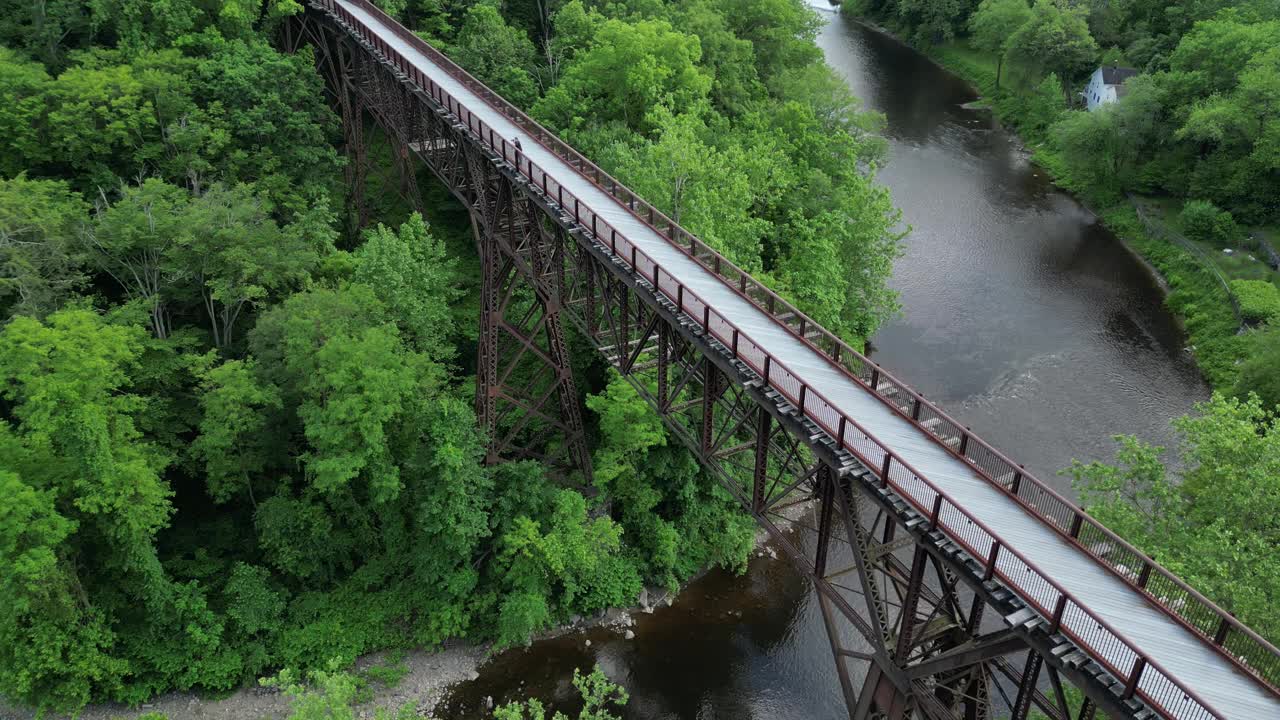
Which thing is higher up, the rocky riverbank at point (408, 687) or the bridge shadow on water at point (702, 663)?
the bridge shadow on water at point (702, 663)

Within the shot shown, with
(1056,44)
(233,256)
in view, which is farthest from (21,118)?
(1056,44)

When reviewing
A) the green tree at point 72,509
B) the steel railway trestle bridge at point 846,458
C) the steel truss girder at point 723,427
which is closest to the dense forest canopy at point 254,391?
the green tree at point 72,509

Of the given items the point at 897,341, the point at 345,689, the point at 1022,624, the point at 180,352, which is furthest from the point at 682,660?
the point at 897,341

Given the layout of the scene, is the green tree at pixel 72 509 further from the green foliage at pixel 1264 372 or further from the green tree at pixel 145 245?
the green foliage at pixel 1264 372

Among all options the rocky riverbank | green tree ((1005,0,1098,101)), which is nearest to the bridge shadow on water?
the rocky riverbank

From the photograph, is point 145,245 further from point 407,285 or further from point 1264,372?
point 1264,372

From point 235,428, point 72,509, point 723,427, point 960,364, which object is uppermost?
point 723,427
